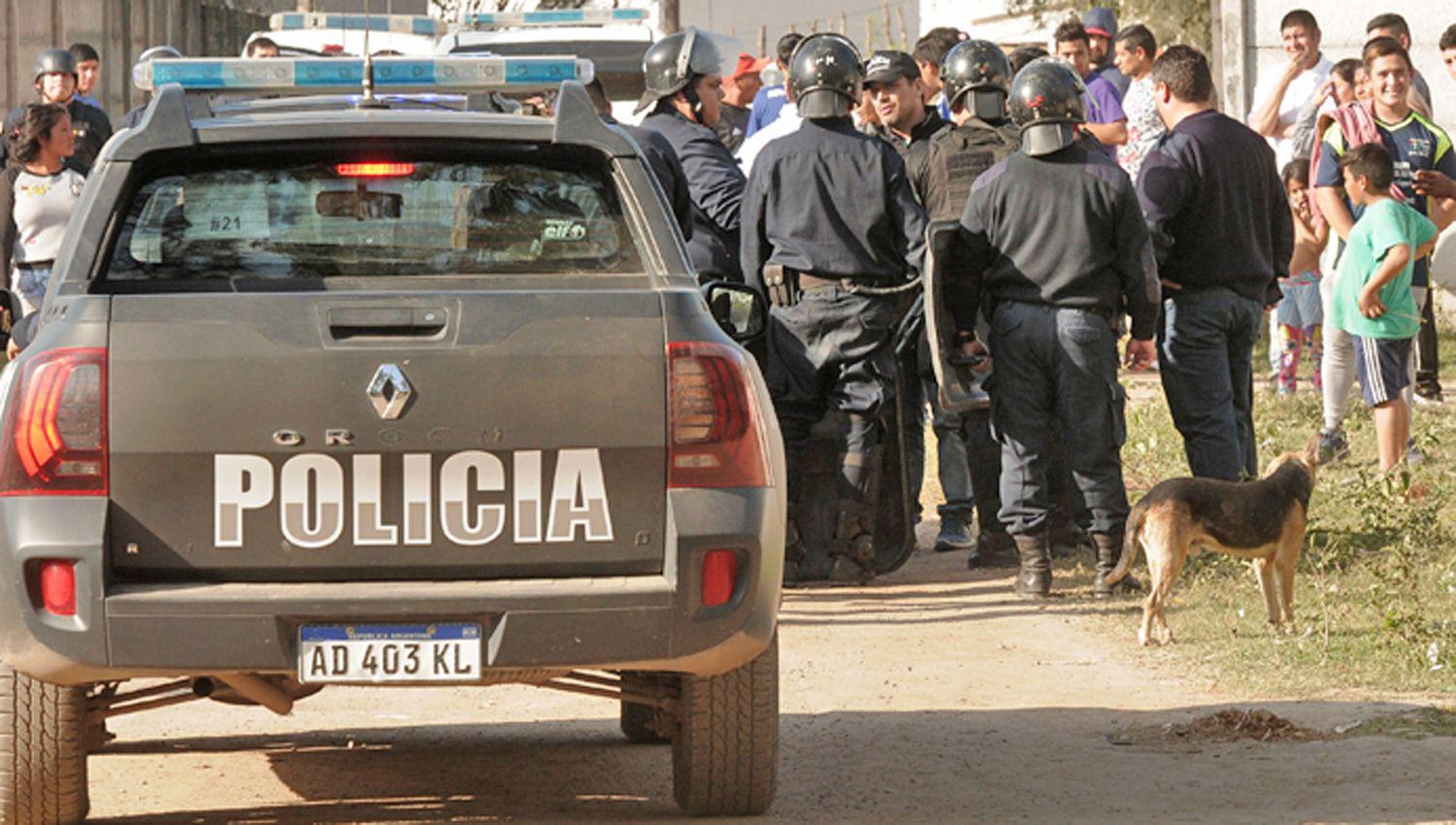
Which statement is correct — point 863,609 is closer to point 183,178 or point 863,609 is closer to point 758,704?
point 758,704

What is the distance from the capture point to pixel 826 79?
9.73m

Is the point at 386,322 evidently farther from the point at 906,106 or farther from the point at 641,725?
the point at 906,106

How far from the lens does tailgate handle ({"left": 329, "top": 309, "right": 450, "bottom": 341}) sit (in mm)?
5359

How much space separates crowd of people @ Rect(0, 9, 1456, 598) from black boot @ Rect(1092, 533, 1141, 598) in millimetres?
11

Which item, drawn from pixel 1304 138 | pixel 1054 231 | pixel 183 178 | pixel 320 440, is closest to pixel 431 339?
pixel 320 440

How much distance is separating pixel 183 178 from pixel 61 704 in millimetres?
1253

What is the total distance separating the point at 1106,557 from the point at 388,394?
4872 millimetres

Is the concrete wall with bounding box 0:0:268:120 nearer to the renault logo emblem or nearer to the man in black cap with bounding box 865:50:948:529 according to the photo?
the man in black cap with bounding box 865:50:948:529

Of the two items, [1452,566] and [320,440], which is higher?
[320,440]

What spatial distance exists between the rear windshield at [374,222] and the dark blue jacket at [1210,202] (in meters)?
4.47

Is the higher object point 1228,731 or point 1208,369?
point 1208,369

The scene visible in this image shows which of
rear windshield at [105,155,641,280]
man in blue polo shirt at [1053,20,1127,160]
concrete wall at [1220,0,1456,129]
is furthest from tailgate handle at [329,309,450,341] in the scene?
concrete wall at [1220,0,1456,129]

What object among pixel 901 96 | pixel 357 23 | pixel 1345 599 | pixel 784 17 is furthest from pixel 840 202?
pixel 784 17

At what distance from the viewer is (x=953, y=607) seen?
9.66 m
